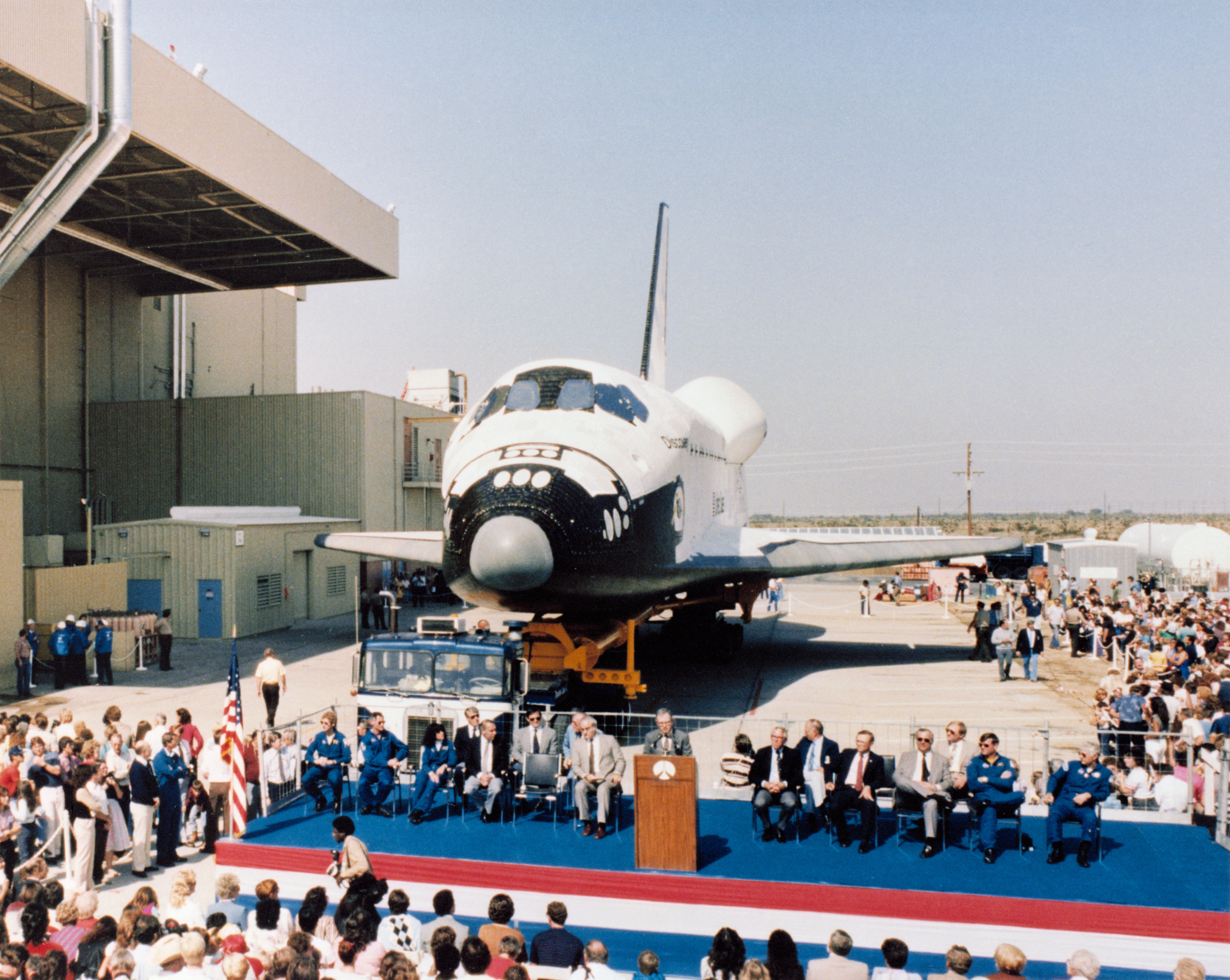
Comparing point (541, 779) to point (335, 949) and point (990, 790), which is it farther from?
point (990, 790)

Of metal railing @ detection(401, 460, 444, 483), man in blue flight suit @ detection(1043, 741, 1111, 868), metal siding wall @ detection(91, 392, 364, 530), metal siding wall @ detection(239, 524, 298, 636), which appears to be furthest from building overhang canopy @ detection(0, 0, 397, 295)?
man in blue flight suit @ detection(1043, 741, 1111, 868)

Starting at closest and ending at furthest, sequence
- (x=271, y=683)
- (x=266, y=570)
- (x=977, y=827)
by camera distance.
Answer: (x=977, y=827) → (x=271, y=683) → (x=266, y=570)

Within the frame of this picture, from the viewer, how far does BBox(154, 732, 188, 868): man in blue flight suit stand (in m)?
9.06

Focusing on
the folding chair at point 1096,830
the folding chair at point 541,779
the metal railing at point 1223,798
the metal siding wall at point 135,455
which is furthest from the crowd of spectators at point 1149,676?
the metal siding wall at point 135,455

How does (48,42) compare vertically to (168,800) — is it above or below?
above

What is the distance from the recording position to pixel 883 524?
183125mm

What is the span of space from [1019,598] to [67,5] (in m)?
30.5

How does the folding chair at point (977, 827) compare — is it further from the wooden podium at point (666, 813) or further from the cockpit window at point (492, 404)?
the cockpit window at point (492, 404)

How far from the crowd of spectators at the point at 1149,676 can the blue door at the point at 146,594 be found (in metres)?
20.9

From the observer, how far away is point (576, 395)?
13.2 metres

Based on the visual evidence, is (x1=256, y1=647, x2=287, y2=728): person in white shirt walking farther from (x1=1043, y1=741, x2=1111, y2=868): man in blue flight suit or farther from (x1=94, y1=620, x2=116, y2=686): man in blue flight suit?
(x1=1043, y1=741, x2=1111, y2=868): man in blue flight suit

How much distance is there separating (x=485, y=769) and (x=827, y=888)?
3.82 metres

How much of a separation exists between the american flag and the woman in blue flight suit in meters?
1.65

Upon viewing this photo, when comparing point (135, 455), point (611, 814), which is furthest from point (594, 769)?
point (135, 455)
